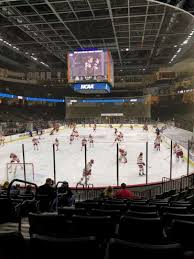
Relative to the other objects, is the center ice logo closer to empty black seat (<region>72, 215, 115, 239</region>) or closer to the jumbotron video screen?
the jumbotron video screen

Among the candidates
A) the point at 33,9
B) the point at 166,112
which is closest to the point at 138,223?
the point at 33,9

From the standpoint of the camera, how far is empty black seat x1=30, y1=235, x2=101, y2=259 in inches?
61.2

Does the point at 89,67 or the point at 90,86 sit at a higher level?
the point at 89,67

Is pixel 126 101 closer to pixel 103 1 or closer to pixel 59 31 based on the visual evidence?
pixel 59 31

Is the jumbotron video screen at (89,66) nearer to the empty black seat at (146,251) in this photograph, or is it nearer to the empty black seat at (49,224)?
the empty black seat at (49,224)

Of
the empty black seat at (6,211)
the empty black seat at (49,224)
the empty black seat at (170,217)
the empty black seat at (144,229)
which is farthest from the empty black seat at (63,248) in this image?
the empty black seat at (6,211)

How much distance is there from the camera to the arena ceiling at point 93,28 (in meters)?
16.4

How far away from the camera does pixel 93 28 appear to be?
67.6ft

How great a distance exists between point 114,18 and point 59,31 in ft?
19.0

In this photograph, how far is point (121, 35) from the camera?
74.8 feet

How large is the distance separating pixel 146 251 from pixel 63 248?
0.46 meters

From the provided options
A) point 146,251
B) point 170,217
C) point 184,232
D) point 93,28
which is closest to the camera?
point 146,251

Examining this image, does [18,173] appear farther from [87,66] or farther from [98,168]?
[87,66]

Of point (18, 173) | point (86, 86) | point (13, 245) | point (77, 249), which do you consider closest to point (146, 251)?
point (77, 249)
